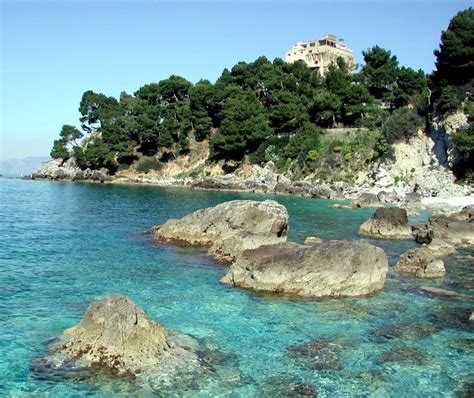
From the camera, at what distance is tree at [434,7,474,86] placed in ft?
226

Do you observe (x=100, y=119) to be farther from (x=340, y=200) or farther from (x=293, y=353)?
(x=293, y=353)

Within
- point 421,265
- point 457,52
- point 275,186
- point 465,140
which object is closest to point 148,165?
point 275,186

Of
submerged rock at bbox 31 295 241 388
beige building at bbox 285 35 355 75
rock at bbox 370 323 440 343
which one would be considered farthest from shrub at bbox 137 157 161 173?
submerged rock at bbox 31 295 241 388

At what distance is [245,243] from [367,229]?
14397 millimetres

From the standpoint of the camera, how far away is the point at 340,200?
2739 inches

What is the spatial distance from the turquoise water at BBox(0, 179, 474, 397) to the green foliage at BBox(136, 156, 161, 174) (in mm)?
83070

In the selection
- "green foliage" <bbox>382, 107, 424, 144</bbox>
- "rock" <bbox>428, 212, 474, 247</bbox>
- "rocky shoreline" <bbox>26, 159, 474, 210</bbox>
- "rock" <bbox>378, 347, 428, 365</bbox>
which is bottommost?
"rock" <bbox>378, 347, 428, 365</bbox>

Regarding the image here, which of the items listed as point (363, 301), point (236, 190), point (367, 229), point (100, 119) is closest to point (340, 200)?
point (236, 190)

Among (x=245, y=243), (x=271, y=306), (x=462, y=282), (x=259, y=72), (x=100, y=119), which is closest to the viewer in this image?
(x=271, y=306)

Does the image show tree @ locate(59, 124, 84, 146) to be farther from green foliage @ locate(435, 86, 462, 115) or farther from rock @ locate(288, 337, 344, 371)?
rock @ locate(288, 337, 344, 371)

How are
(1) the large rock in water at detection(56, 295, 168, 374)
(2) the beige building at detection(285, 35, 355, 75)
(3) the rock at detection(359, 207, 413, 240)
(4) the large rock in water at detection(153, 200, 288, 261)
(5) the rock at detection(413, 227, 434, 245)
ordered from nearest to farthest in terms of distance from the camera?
(1) the large rock in water at detection(56, 295, 168, 374)
(4) the large rock in water at detection(153, 200, 288, 261)
(5) the rock at detection(413, 227, 434, 245)
(3) the rock at detection(359, 207, 413, 240)
(2) the beige building at detection(285, 35, 355, 75)

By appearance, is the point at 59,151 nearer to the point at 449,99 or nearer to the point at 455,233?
the point at 449,99

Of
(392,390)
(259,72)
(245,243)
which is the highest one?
(259,72)

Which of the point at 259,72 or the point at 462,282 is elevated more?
the point at 259,72
